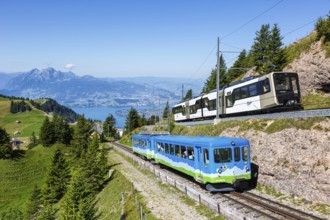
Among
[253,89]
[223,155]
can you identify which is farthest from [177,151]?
[253,89]

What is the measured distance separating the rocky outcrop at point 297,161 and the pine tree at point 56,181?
122 feet

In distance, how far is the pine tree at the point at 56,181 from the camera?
1936 inches

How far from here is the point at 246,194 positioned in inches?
780

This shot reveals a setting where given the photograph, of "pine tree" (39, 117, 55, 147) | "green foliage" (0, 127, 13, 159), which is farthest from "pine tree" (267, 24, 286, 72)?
"pine tree" (39, 117, 55, 147)

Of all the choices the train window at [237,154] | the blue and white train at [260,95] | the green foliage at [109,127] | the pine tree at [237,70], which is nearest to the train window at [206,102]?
the blue and white train at [260,95]

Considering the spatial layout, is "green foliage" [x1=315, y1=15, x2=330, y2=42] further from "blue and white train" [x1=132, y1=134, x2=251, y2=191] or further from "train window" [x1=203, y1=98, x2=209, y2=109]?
"blue and white train" [x1=132, y1=134, x2=251, y2=191]

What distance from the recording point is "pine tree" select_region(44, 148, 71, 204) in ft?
161

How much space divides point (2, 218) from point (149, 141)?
101 feet

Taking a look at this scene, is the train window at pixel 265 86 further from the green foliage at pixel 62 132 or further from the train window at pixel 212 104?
the green foliage at pixel 62 132

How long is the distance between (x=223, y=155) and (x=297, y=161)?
441 cm

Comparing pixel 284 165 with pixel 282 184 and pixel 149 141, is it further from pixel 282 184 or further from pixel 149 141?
pixel 149 141

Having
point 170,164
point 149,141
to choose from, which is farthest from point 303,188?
point 149,141

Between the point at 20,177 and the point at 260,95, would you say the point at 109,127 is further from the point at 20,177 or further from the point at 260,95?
the point at 260,95

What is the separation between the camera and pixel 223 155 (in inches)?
787
